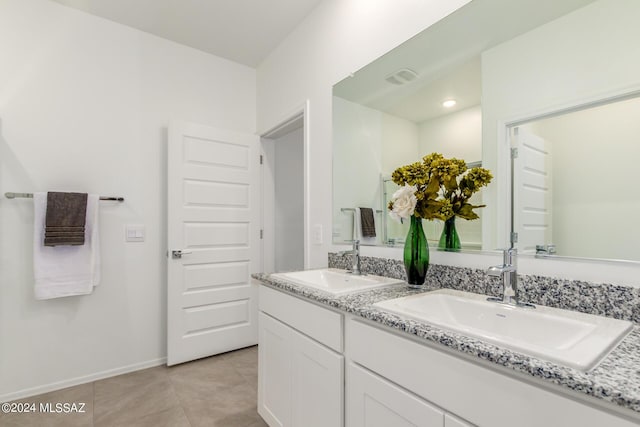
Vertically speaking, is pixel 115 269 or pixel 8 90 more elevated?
pixel 8 90

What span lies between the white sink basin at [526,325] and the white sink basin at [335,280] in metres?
0.31

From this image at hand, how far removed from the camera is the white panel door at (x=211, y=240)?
2.53m

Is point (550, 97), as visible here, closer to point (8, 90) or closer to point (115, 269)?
point (115, 269)

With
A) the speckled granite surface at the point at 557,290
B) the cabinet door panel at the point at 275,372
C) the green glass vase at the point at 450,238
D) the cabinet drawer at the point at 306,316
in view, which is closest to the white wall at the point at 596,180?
the speckled granite surface at the point at 557,290

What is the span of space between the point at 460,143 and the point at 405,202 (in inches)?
14.3

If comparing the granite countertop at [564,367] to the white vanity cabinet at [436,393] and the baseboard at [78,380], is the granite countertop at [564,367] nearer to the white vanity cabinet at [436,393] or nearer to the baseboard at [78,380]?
the white vanity cabinet at [436,393]

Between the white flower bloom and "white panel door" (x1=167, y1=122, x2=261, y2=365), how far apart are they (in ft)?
6.00

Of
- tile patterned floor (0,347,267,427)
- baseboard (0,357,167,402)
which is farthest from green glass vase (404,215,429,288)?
baseboard (0,357,167,402)

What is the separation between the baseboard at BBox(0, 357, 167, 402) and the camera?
2.04 meters

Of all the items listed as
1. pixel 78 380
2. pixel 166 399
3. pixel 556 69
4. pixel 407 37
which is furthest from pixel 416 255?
pixel 78 380

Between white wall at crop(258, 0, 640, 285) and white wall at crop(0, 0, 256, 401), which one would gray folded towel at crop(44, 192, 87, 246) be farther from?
white wall at crop(258, 0, 640, 285)

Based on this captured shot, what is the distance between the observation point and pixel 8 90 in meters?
2.08

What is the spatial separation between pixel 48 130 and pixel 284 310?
6.95 ft

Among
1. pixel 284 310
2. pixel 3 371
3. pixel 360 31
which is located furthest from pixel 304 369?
pixel 3 371
